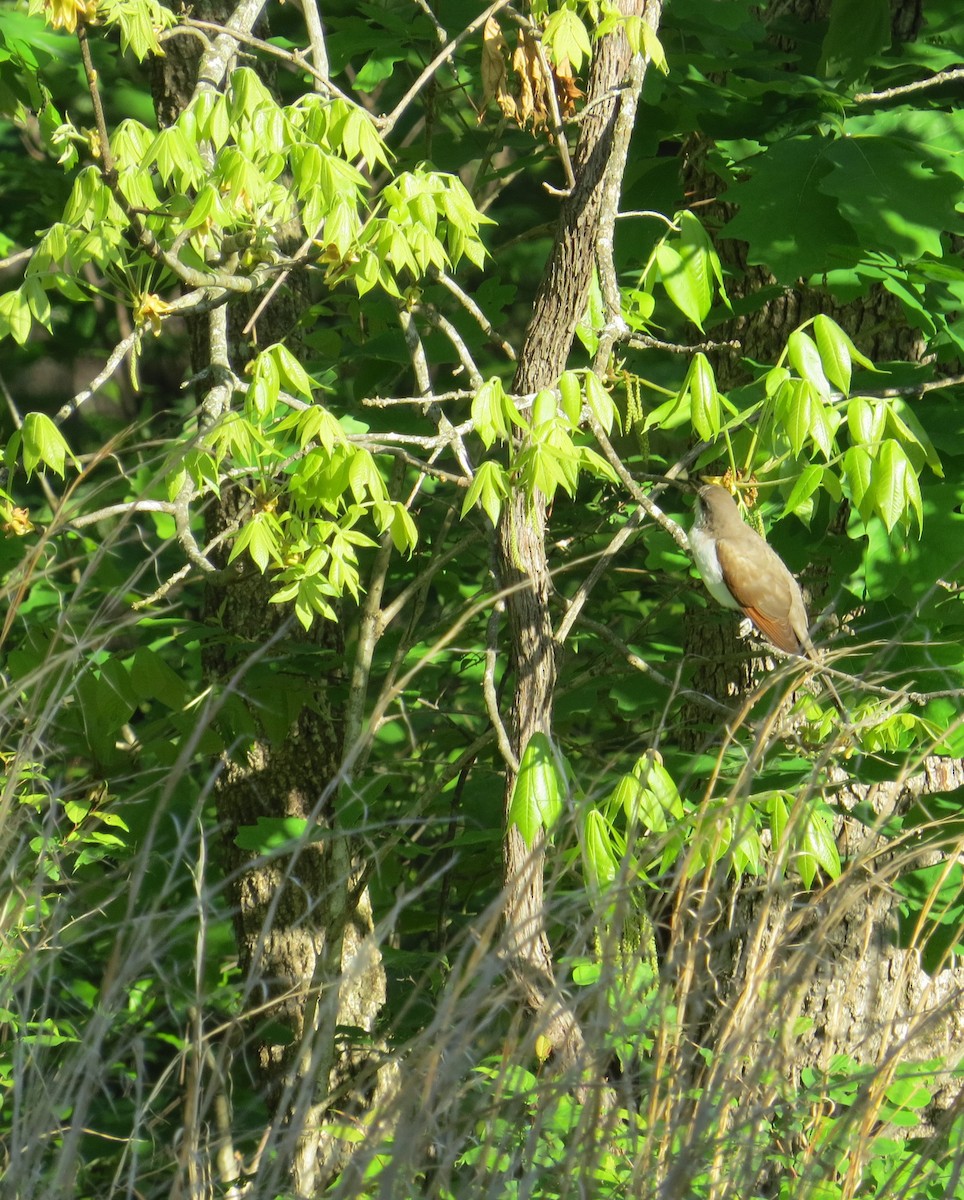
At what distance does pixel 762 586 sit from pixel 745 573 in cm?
18

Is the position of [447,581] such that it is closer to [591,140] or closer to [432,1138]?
[591,140]

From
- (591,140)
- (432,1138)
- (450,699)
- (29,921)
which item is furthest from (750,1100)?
(450,699)

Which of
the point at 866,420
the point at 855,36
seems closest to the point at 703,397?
the point at 866,420

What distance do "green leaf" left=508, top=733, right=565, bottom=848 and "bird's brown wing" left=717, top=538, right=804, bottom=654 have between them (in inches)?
55.9

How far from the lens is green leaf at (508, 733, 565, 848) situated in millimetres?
3182

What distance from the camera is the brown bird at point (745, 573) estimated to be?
4.37 m

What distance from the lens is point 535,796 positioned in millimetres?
3189

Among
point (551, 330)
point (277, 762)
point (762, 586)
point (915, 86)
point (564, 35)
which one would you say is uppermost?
point (564, 35)

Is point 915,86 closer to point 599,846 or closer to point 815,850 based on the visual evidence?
point 815,850

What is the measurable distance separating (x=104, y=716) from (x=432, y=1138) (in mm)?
2512

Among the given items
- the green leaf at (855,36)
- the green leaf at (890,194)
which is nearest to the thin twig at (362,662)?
the green leaf at (890,194)

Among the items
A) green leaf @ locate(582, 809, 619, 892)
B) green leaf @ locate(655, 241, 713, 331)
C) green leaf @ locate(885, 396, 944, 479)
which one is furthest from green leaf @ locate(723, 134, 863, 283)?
green leaf @ locate(582, 809, 619, 892)

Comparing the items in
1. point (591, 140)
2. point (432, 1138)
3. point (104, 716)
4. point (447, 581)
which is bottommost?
point (447, 581)

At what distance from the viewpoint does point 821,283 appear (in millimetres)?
4520
